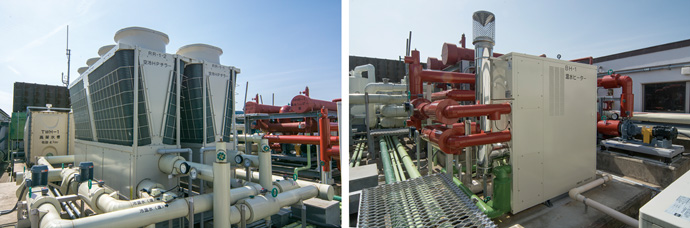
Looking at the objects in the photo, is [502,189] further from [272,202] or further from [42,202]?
[42,202]

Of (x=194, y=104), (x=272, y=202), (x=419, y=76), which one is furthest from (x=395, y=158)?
(x=194, y=104)

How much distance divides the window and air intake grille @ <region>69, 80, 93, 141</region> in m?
12.4

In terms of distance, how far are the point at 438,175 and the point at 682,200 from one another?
5.00 ft

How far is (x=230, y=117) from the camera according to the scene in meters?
5.07

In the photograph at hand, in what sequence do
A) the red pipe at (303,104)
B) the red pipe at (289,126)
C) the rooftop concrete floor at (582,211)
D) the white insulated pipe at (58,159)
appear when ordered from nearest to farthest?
the rooftop concrete floor at (582,211), the white insulated pipe at (58,159), the red pipe at (303,104), the red pipe at (289,126)

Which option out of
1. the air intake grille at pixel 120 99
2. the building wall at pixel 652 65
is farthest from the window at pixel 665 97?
the air intake grille at pixel 120 99

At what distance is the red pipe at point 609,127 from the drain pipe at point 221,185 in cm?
645

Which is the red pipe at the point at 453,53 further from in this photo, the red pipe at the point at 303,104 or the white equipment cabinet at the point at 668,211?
the red pipe at the point at 303,104

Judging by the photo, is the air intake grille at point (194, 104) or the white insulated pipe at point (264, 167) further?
the air intake grille at point (194, 104)

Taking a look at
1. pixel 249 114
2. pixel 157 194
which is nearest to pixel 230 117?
pixel 157 194

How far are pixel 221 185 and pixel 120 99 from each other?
2.09 m

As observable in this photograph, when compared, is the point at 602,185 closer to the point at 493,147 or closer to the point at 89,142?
the point at 493,147

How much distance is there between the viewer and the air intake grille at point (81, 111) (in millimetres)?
5309

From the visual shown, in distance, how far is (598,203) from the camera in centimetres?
305
